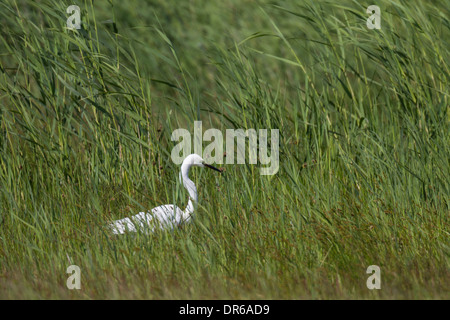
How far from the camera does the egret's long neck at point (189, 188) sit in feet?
17.1

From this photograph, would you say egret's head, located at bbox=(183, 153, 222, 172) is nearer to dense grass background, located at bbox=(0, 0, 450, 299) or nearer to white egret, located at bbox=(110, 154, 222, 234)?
white egret, located at bbox=(110, 154, 222, 234)

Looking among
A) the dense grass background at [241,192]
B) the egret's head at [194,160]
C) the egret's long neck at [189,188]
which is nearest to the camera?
the dense grass background at [241,192]

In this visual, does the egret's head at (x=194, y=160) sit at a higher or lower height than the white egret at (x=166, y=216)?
higher

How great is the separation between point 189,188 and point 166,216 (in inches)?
14.7

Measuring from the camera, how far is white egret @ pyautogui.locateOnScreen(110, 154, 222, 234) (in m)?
4.78

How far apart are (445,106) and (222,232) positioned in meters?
2.18

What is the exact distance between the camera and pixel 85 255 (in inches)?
179

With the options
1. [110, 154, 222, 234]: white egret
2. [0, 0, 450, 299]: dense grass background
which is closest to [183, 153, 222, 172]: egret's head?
[110, 154, 222, 234]: white egret

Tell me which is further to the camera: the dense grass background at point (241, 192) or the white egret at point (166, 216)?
the white egret at point (166, 216)

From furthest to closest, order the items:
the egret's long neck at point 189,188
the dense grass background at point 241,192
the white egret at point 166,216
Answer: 1. the egret's long neck at point 189,188
2. the white egret at point 166,216
3. the dense grass background at point 241,192

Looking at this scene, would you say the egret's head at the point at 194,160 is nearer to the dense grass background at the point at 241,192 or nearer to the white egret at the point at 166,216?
the white egret at the point at 166,216

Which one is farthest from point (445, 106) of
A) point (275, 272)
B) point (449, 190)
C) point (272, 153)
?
point (275, 272)

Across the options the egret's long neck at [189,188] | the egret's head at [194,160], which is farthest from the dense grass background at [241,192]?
the egret's head at [194,160]
